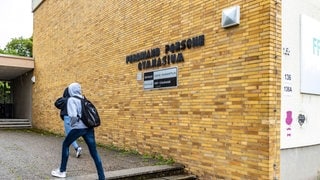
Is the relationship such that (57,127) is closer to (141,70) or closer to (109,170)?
(141,70)

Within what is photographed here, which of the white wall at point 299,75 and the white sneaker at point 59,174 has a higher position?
the white wall at point 299,75

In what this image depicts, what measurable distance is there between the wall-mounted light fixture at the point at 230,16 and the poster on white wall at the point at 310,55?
4.20ft

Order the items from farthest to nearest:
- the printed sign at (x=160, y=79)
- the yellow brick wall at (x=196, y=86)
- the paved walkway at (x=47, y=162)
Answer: the printed sign at (x=160, y=79) < the paved walkway at (x=47, y=162) < the yellow brick wall at (x=196, y=86)

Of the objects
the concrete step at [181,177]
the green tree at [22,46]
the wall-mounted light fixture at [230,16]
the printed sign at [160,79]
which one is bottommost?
the concrete step at [181,177]

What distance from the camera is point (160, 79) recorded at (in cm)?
748

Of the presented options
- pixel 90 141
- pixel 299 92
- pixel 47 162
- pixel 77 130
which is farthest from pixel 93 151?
pixel 299 92

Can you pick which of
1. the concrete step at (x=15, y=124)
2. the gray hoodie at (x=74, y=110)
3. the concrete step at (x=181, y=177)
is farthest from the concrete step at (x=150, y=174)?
the concrete step at (x=15, y=124)

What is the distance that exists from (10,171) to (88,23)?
5.98 meters

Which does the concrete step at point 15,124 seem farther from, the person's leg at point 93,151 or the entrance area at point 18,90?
the person's leg at point 93,151

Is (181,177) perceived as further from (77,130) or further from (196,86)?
(77,130)

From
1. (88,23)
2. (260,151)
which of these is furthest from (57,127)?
(260,151)

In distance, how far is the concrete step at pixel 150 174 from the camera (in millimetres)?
5813

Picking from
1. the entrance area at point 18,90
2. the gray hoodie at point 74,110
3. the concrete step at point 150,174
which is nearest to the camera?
the gray hoodie at point 74,110

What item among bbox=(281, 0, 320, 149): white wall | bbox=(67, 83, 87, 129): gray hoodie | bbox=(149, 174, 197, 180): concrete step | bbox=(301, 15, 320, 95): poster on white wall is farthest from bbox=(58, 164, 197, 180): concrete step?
bbox=(301, 15, 320, 95): poster on white wall
